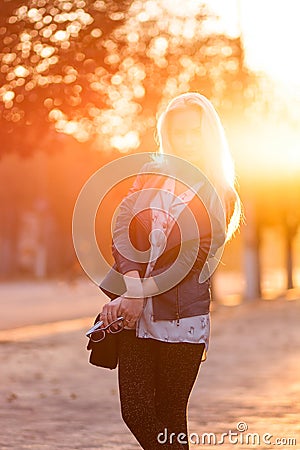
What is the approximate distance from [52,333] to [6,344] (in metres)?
2.88

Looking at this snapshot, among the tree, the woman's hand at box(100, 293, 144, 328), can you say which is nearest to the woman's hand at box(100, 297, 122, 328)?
the woman's hand at box(100, 293, 144, 328)

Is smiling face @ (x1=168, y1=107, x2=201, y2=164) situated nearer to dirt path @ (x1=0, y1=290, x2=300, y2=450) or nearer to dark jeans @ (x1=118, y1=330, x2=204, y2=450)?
dark jeans @ (x1=118, y1=330, x2=204, y2=450)

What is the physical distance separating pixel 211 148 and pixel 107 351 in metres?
0.87

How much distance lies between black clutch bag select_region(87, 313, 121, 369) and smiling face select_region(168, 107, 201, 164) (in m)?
0.72

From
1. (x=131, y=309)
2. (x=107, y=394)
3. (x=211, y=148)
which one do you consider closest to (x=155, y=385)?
(x=131, y=309)

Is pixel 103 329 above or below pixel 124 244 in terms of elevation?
below

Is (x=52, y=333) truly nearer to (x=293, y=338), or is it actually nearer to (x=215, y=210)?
(x=293, y=338)

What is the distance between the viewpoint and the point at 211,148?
4.70m

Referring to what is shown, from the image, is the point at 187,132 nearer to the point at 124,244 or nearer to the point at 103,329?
the point at 124,244

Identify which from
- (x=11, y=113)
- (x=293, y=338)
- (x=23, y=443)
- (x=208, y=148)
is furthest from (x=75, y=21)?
(x=293, y=338)

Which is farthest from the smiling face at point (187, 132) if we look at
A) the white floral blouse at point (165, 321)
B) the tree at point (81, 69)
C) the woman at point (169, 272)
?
the tree at point (81, 69)

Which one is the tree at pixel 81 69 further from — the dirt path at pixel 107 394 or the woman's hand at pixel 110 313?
the woman's hand at pixel 110 313

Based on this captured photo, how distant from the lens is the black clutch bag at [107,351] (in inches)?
181

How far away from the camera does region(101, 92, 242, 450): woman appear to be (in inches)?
178
